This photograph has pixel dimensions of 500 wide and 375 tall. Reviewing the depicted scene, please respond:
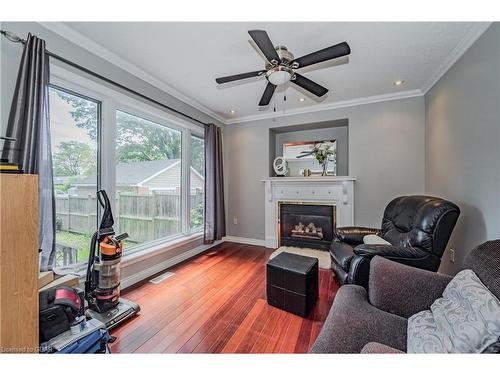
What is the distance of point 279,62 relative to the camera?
168 centimetres

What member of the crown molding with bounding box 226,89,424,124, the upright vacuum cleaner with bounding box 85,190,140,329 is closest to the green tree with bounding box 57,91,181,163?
the upright vacuum cleaner with bounding box 85,190,140,329

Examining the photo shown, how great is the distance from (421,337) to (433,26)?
2.35 meters

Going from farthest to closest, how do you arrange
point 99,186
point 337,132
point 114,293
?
point 337,132
point 99,186
point 114,293

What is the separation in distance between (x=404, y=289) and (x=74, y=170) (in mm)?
2892

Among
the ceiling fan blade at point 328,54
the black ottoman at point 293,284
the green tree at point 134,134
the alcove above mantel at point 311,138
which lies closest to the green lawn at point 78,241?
the green tree at point 134,134

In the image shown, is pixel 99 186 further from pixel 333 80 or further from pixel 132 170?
pixel 333 80

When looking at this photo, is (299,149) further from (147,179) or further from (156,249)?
(156,249)

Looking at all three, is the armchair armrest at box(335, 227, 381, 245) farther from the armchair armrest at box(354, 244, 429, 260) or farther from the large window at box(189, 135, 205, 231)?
the large window at box(189, 135, 205, 231)

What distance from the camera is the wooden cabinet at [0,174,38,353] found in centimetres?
101

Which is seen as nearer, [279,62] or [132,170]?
[279,62]

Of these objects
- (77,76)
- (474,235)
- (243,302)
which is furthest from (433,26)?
(77,76)

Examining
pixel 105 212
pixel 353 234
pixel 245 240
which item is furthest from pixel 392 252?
pixel 245 240

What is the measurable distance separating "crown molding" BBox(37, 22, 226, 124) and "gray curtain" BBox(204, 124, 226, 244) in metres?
0.72

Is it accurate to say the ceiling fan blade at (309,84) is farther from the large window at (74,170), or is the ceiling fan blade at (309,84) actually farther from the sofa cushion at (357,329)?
the large window at (74,170)
